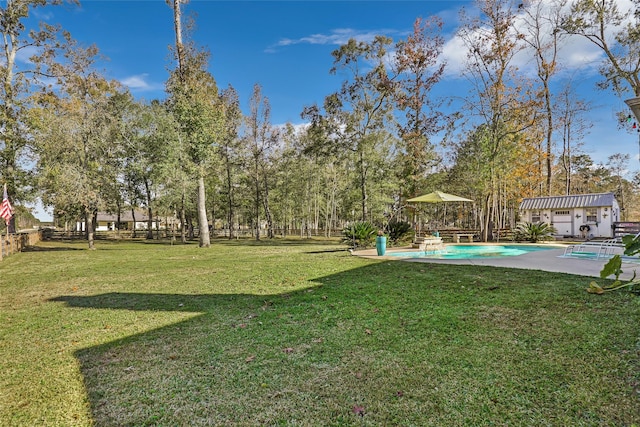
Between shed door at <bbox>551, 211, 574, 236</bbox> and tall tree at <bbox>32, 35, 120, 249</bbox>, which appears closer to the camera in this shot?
tall tree at <bbox>32, 35, 120, 249</bbox>

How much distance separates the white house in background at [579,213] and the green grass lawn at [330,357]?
1848 centimetres

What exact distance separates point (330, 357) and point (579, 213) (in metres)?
23.8

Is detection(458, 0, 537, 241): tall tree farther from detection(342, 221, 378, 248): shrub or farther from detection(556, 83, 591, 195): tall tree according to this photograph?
detection(342, 221, 378, 248): shrub

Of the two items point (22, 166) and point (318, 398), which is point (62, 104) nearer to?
point (22, 166)

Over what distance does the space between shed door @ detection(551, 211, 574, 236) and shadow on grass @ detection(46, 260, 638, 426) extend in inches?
774

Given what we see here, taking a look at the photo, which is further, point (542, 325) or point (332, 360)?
point (542, 325)

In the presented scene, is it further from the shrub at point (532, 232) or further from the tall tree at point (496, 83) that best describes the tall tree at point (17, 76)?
the shrub at point (532, 232)

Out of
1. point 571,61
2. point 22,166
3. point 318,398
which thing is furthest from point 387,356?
point 571,61

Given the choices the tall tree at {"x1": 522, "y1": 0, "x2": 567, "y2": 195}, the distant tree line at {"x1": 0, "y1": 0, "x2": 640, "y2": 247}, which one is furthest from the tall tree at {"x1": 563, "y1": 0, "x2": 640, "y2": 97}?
the tall tree at {"x1": 522, "y1": 0, "x2": 567, "y2": 195}

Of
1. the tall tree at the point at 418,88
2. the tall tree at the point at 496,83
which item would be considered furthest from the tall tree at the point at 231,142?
the tall tree at the point at 496,83

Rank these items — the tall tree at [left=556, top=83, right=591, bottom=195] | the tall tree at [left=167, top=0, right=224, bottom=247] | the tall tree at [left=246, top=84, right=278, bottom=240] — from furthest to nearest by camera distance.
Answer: the tall tree at [left=246, top=84, right=278, bottom=240] → the tall tree at [left=556, top=83, right=591, bottom=195] → the tall tree at [left=167, top=0, right=224, bottom=247]

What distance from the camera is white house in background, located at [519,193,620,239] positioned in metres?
19.8

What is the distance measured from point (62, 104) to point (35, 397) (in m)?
19.8

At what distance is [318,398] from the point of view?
2568 mm
